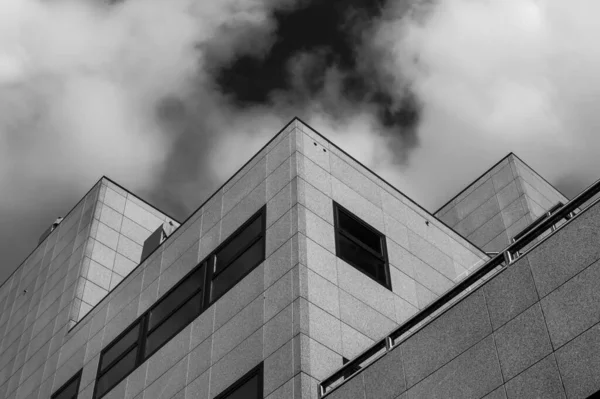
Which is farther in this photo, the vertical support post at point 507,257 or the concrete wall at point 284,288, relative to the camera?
the concrete wall at point 284,288

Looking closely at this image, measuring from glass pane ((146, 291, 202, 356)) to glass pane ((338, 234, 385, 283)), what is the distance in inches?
206

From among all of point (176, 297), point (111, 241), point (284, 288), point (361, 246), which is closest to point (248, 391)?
point (284, 288)

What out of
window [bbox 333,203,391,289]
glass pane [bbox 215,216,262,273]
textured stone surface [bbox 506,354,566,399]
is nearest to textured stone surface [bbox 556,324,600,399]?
textured stone surface [bbox 506,354,566,399]

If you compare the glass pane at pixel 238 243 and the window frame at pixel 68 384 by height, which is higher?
the glass pane at pixel 238 243

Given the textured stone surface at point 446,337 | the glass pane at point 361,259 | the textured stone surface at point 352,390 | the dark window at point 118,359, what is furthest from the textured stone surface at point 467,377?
the dark window at point 118,359

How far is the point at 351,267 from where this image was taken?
2544 centimetres

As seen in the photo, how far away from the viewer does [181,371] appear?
25.6 meters

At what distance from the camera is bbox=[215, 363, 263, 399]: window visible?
22.2 m

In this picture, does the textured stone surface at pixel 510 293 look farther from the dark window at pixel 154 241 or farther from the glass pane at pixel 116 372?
the dark window at pixel 154 241

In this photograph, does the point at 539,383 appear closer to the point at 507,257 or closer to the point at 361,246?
the point at 507,257

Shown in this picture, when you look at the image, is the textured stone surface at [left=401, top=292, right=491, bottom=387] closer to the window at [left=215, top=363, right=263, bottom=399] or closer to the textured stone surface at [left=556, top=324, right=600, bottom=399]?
the textured stone surface at [left=556, top=324, right=600, bottom=399]

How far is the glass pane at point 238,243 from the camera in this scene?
26.6 meters

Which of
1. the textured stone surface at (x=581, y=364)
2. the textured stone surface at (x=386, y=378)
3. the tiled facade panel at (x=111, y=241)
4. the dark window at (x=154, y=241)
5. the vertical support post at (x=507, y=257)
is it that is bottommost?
the textured stone surface at (x=581, y=364)

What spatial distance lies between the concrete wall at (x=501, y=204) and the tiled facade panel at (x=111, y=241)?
1664cm
